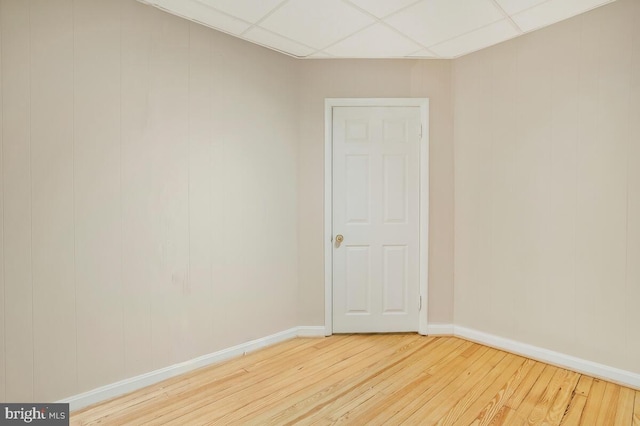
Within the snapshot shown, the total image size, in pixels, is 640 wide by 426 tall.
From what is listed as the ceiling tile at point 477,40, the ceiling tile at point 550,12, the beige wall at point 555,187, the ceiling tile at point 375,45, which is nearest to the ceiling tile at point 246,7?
the ceiling tile at point 375,45

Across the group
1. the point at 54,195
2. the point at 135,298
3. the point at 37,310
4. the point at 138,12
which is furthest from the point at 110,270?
the point at 138,12

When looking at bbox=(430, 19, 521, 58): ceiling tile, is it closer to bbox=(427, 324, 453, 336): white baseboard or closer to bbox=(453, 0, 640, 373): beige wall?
bbox=(453, 0, 640, 373): beige wall

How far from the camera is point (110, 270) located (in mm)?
2053

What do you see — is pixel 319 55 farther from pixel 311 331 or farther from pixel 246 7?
pixel 311 331

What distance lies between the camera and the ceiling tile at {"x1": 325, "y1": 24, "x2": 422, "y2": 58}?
2457 millimetres

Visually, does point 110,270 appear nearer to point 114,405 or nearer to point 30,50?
point 114,405

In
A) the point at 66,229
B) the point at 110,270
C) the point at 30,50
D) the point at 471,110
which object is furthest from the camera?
the point at 471,110

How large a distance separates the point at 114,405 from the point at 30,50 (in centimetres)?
217

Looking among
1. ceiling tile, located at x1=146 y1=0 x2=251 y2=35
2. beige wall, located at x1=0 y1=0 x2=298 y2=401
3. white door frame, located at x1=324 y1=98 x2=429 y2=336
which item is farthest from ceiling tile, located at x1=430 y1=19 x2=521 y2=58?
ceiling tile, located at x1=146 y1=0 x2=251 y2=35

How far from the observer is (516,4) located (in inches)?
83.0

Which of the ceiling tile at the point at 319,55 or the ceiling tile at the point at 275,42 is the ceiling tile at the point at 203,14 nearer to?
the ceiling tile at the point at 275,42

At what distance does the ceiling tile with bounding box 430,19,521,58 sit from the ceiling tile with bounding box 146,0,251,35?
5.42ft

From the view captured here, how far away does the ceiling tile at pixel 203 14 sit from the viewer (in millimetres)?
2127

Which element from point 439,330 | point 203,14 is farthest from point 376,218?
point 203,14
